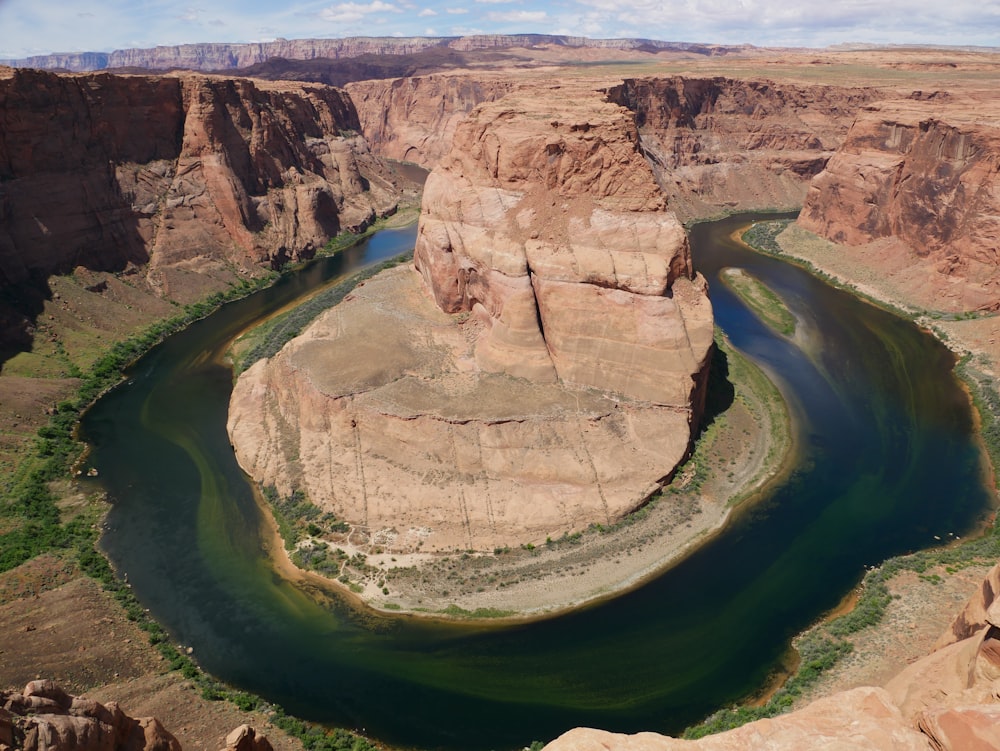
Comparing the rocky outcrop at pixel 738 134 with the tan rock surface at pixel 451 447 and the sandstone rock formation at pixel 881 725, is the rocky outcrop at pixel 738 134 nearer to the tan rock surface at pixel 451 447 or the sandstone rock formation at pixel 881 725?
the tan rock surface at pixel 451 447

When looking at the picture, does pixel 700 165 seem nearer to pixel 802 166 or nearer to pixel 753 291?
pixel 802 166

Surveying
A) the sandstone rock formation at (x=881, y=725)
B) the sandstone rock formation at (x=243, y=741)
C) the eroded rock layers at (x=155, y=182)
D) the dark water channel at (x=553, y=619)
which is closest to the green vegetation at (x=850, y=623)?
the dark water channel at (x=553, y=619)

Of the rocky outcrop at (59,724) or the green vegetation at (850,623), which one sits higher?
the rocky outcrop at (59,724)

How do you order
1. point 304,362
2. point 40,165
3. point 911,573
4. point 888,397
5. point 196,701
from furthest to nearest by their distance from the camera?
point 40,165
point 888,397
point 304,362
point 911,573
point 196,701

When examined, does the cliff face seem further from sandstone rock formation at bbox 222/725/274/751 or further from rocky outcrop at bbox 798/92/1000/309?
rocky outcrop at bbox 798/92/1000/309

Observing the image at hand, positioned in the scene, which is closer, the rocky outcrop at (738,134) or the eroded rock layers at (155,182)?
the eroded rock layers at (155,182)

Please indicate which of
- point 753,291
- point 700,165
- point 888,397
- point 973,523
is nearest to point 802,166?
point 700,165

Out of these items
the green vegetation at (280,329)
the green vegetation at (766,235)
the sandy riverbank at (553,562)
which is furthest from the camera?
the green vegetation at (766,235)
